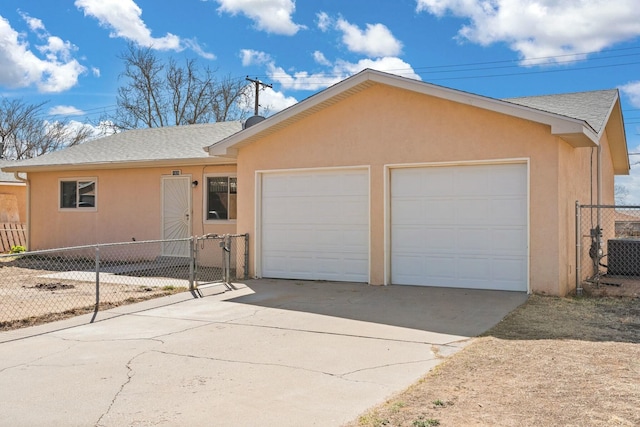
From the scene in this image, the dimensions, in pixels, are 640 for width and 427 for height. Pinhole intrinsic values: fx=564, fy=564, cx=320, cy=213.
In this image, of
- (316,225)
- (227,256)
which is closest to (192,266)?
(227,256)

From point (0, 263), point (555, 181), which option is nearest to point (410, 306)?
point (555, 181)

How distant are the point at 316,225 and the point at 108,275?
5.18m

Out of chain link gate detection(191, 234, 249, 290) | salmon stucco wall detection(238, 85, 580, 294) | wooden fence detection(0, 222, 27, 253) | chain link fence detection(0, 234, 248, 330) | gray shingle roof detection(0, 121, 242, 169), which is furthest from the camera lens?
wooden fence detection(0, 222, 27, 253)

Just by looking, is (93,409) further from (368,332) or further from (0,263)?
(0,263)

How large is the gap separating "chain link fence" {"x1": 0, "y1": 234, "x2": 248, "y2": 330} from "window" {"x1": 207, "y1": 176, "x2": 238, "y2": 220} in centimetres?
80

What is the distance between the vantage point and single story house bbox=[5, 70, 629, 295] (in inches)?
380

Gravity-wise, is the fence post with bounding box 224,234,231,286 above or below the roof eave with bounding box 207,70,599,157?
below

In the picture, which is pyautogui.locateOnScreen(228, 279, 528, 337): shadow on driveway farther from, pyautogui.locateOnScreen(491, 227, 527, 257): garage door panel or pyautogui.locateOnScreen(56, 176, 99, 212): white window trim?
pyautogui.locateOnScreen(56, 176, 99, 212): white window trim

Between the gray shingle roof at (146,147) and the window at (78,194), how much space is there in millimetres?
709

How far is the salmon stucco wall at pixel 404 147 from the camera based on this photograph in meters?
9.55

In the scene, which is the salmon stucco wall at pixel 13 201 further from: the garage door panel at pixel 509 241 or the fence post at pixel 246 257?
the garage door panel at pixel 509 241

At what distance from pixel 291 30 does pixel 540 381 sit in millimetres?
21881

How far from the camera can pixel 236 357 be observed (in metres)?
6.09

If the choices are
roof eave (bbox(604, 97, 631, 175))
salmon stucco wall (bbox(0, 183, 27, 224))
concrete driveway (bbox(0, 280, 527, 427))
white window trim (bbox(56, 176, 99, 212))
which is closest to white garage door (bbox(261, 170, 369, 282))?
concrete driveway (bbox(0, 280, 527, 427))
